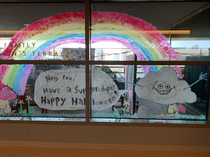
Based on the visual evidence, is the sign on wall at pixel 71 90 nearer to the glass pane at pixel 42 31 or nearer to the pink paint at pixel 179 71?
the glass pane at pixel 42 31

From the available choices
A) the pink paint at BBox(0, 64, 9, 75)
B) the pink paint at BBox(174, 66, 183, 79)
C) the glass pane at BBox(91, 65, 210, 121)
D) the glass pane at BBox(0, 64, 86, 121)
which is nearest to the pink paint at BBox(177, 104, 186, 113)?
the glass pane at BBox(91, 65, 210, 121)

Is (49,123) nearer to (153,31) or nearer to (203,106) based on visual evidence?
(153,31)

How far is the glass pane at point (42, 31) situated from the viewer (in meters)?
2.38

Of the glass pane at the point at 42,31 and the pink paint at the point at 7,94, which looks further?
the pink paint at the point at 7,94

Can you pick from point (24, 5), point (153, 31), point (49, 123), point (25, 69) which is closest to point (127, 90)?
point (153, 31)

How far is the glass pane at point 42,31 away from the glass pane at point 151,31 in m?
0.29

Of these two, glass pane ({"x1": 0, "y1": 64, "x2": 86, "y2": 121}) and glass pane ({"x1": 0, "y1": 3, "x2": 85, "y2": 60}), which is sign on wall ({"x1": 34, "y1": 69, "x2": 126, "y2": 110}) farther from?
glass pane ({"x1": 0, "y1": 3, "x2": 85, "y2": 60})

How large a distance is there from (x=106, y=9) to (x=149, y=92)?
1.41 m

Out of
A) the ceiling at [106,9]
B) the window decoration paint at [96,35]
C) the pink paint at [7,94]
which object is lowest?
the pink paint at [7,94]

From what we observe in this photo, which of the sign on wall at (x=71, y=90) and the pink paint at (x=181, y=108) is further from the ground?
the sign on wall at (x=71, y=90)

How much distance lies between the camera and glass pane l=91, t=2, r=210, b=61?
2338mm

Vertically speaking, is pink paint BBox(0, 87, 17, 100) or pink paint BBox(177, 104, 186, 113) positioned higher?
pink paint BBox(0, 87, 17, 100)

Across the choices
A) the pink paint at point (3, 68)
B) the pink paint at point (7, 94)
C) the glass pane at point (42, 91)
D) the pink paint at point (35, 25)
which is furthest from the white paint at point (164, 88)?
the pink paint at point (3, 68)

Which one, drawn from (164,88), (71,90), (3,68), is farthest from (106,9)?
(3,68)
